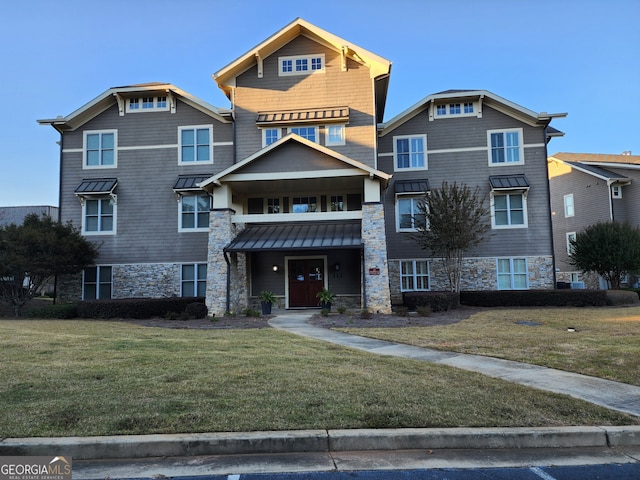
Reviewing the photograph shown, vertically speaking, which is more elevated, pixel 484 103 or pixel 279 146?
pixel 484 103

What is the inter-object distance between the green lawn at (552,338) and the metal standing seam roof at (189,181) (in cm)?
1246

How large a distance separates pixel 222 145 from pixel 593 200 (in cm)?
2410

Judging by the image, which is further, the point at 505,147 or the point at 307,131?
the point at 505,147

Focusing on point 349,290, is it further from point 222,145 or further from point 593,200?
point 593,200

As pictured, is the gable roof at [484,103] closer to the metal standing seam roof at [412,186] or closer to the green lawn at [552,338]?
the metal standing seam roof at [412,186]

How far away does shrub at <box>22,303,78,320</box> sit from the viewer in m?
18.4

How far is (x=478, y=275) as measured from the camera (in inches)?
887

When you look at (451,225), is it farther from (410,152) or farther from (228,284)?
(228,284)

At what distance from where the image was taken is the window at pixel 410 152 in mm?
23359

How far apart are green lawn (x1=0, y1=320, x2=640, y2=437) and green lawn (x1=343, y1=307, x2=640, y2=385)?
2155 mm

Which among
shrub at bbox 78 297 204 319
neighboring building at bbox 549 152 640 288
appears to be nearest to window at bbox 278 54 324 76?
shrub at bbox 78 297 204 319

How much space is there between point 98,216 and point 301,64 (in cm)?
1269

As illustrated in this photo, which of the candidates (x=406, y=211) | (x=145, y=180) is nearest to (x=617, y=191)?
(x=406, y=211)

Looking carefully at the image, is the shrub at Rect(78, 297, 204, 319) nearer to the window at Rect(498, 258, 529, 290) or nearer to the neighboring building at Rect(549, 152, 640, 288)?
the window at Rect(498, 258, 529, 290)
